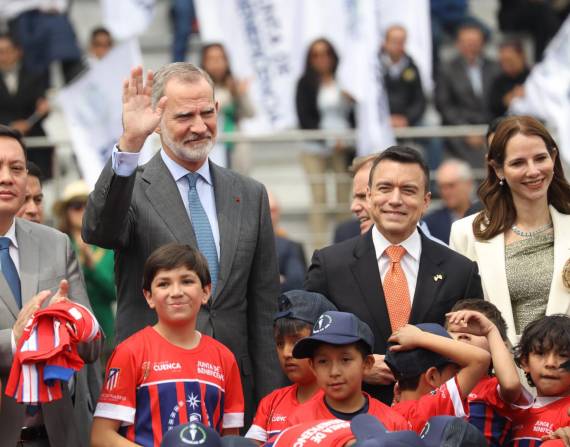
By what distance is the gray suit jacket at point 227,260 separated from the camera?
258 inches

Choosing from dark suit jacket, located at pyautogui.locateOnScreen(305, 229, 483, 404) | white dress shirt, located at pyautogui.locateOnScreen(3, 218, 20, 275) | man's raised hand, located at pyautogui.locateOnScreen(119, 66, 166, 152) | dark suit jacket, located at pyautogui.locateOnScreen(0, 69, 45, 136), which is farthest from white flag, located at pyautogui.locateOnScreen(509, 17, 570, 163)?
white dress shirt, located at pyautogui.locateOnScreen(3, 218, 20, 275)

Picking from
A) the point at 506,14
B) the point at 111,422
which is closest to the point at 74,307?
the point at 111,422

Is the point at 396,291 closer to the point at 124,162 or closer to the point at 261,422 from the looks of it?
the point at 261,422

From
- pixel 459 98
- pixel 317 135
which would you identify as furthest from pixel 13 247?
pixel 459 98

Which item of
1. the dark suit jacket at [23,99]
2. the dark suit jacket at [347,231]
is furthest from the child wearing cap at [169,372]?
the dark suit jacket at [23,99]

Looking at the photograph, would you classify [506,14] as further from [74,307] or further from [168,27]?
[74,307]

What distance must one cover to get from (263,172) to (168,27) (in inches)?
97.0

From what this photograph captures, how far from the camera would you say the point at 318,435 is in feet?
16.6

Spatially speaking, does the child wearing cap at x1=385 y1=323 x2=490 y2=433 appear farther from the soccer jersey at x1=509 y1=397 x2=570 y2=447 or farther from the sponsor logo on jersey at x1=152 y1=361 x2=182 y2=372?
the sponsor logo on jersey at x1=152 y1=361 x2=182 y2=372

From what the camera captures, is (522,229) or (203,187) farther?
(522,229)

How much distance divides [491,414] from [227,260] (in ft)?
4.29

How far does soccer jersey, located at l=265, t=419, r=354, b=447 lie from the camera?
16.4 ft

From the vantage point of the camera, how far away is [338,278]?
681 cm

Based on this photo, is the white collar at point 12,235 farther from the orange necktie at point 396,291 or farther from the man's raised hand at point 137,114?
the orange necktie at point 396,291
